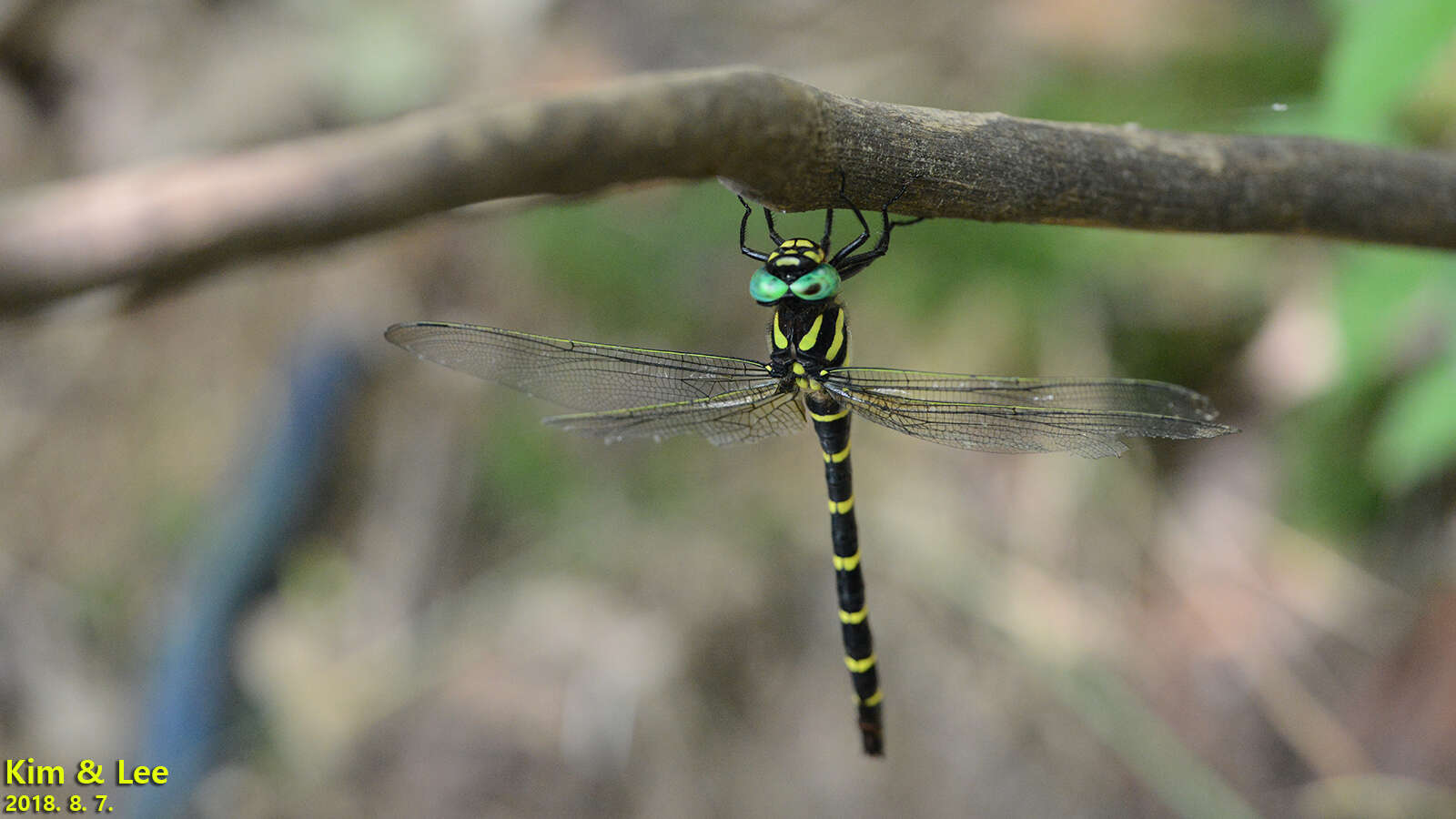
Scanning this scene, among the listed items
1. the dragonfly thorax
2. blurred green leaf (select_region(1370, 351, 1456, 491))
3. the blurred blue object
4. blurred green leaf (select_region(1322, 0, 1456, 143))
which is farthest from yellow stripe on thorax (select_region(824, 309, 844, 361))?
the blurred blue object

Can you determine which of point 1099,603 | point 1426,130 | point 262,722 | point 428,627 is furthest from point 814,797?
point 1426,130

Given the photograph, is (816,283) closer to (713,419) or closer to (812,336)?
(812,336)

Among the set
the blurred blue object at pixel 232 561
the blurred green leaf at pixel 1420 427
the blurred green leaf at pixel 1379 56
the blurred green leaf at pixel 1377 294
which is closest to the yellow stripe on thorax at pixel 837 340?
the blurred green leaf at pixel 1379 56

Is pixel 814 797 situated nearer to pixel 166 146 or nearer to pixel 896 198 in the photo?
pixel 896 198

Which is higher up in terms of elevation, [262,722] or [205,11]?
[205,11]

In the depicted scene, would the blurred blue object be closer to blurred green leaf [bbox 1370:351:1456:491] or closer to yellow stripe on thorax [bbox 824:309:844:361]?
yellow stripe on thorax [bbox 824:309:844:361]

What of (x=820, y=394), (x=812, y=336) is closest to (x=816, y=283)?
(x=812, y=336)

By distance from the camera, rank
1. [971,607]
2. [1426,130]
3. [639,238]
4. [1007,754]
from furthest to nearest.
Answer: [639,238]
[971,607]
[1007,754]
[1426,130]
